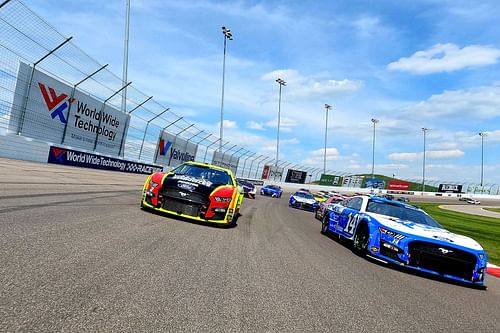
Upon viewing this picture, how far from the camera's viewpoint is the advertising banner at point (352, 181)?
65.8 metres

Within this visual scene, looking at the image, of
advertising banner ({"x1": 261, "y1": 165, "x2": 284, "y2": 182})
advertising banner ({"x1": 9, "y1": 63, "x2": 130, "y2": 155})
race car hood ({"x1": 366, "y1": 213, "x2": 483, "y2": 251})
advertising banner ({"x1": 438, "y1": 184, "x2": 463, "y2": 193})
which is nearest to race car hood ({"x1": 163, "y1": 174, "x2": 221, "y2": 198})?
race car hood ({"x1": 366, "y1": 213, "x2": 483, "y2": 251})

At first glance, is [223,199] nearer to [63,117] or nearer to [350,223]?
[350,223]

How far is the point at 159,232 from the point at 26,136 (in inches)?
503

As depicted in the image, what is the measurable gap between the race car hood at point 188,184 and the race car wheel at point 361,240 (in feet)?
9.80

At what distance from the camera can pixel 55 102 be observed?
17266 millimetres

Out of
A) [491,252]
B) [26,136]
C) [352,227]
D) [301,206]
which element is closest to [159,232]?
[352,227]

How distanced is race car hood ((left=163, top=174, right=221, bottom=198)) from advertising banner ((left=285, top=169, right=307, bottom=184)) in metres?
48.6

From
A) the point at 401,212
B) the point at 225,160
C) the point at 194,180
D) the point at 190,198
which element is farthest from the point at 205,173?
the point at 225,160

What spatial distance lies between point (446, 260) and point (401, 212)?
73.6 inches

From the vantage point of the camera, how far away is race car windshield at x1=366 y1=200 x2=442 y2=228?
297 inches

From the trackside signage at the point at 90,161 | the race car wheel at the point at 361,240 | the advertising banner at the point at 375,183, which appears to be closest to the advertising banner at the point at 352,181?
the advertising banner at the point at 375,183

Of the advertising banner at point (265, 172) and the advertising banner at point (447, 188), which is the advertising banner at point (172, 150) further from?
the advertising banner at point (447, 188)

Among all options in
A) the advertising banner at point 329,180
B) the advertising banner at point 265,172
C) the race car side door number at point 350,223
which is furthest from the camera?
the advertising banner at point 329,180

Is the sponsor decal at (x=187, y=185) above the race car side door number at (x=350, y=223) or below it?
above
